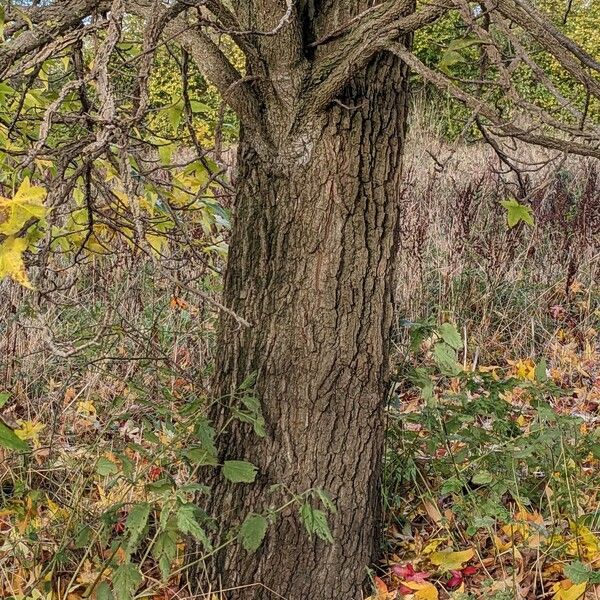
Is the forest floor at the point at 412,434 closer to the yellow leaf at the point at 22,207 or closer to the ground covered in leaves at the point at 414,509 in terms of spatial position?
the ground covered in leaves at the point at 414,509

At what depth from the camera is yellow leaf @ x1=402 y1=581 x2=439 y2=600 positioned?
192cm

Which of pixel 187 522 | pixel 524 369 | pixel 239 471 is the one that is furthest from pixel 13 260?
pixel 524 369

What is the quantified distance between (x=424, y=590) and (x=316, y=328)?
696 millimetres

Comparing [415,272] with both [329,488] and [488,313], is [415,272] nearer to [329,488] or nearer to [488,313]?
[488,313]

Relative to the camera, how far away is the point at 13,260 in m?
0.98

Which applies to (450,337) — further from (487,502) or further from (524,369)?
(524,369)

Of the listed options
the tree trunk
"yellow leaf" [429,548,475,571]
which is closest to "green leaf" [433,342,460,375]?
the tree trunk

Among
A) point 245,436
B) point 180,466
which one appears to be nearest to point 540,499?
point 245,436

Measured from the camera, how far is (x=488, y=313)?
383cm

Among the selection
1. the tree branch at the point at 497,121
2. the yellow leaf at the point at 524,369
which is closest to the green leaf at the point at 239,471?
the tree branch at the point at 497,121

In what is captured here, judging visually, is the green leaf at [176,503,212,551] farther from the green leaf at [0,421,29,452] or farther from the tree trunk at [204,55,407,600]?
the green leaf at [0,421,29,452]

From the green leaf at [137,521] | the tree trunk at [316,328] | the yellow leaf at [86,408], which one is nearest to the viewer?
the green leaf at [137,521]

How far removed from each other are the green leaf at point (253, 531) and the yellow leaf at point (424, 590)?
436 mm

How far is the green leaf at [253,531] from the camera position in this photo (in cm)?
172
